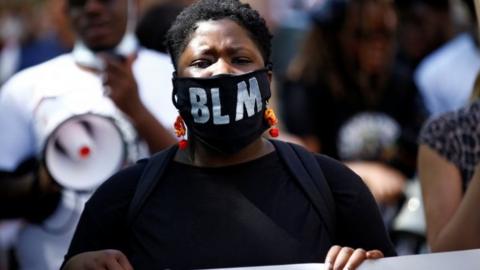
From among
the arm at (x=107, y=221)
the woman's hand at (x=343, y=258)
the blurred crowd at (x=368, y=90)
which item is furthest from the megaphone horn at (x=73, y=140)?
the woman's hand at (x=343, y=258)

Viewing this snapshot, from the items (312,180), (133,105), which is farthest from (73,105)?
(312,180)

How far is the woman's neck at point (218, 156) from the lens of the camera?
3783 mm

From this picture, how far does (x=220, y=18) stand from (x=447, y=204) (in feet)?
3.41

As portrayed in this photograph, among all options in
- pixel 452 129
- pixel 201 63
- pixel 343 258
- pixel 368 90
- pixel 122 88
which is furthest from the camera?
pixel 368 90

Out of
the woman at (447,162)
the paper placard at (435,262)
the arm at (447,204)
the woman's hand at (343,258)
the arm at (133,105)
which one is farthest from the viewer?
the arm at (133,105)

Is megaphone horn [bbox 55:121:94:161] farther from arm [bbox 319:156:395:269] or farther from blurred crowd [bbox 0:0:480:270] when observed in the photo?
arm [bbox 319:156:395:269]

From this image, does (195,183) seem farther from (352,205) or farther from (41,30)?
(41,30)

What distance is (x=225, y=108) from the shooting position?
372cm

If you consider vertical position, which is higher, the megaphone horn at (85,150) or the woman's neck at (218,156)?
the woman's neck at (218,156)

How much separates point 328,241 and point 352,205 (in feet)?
0.46

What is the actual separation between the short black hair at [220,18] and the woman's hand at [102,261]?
63cm

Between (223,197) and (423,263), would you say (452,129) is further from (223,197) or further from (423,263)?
(223,197)

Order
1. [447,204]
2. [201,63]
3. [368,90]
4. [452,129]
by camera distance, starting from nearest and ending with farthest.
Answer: [201,63] < [447,204] < [452,129] < [368,90]

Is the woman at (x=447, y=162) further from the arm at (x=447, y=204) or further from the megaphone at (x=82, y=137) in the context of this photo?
the megaphone at (x=82, y=137)
